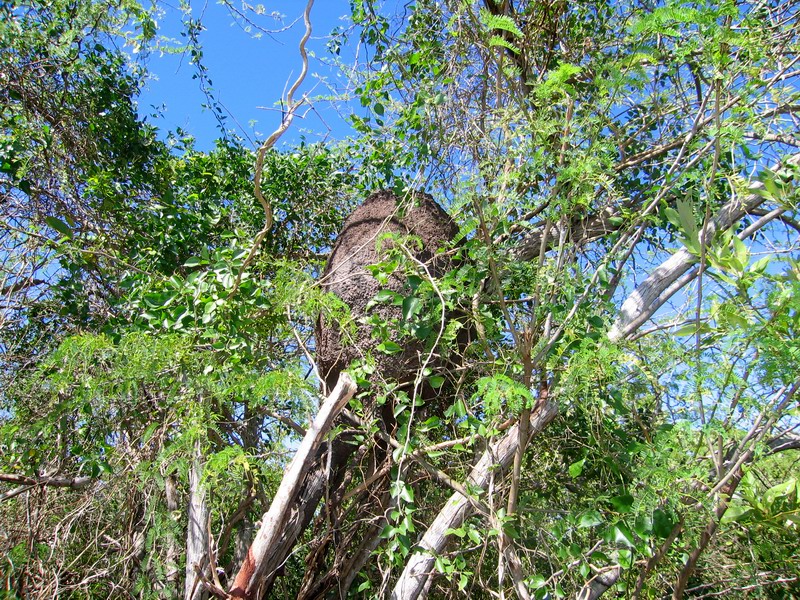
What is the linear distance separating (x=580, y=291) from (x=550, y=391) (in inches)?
16.4

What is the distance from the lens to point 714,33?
198 cm

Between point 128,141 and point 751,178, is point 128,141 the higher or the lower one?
the higher one

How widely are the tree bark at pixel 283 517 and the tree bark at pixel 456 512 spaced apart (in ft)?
1.66

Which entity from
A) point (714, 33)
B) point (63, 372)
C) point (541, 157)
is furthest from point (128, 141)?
point (714, 33)

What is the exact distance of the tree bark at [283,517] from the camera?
228 cm

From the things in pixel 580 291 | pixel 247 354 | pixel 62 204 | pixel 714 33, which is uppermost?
pixel 714 33

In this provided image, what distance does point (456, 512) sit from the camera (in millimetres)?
2543

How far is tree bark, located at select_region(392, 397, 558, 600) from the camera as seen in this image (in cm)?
248

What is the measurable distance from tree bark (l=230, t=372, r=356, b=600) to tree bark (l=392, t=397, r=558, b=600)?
51cm

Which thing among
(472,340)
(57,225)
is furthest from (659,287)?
(57,225)

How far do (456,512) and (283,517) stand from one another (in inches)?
28.0

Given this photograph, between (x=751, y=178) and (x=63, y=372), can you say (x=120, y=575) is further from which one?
(x=751, y=178)

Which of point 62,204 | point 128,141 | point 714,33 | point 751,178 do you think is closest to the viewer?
point 714,33

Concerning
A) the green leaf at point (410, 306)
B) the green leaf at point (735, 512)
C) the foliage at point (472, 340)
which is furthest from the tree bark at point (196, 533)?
the green leaf at point (735, 512)
